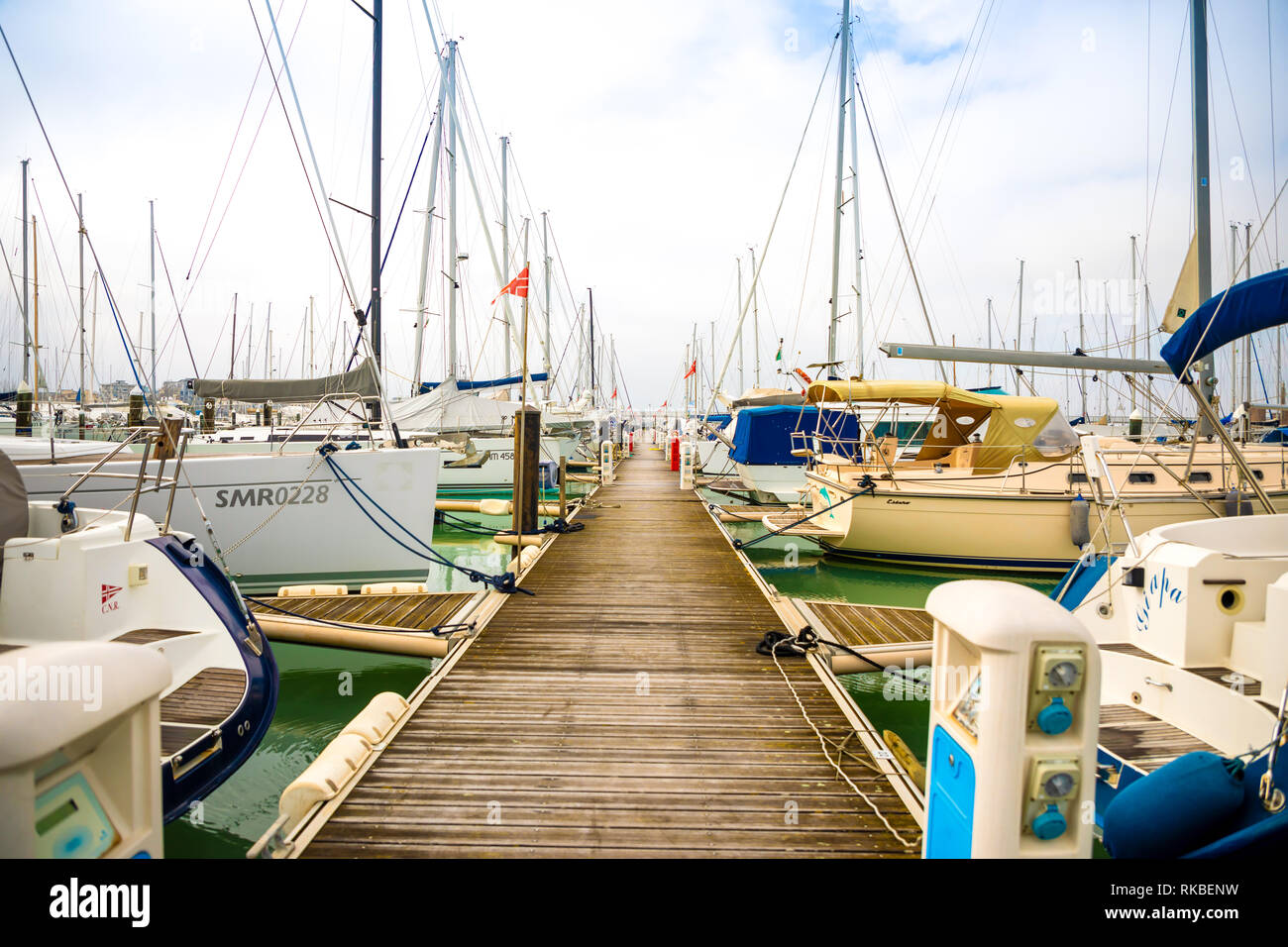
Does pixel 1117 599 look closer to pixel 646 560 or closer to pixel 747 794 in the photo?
pixel 747 794

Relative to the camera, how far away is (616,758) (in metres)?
4.00

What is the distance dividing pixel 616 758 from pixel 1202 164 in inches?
469

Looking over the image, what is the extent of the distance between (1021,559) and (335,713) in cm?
1086

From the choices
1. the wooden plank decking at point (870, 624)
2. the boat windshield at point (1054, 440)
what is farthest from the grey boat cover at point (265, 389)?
the boat windshield at point (1054, 440)

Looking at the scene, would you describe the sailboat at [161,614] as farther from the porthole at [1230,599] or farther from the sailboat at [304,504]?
the porthole at [1230,599]

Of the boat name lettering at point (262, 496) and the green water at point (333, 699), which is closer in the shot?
the green water at point (333, 699)

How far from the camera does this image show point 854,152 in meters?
19.8

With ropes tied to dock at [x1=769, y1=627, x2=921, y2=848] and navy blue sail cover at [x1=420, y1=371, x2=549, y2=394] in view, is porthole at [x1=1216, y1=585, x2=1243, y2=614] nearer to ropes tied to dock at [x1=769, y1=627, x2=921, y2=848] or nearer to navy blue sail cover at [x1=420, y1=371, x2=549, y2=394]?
ropes tied to dock at [x1=769, y1=627, x2=921, y2=848]

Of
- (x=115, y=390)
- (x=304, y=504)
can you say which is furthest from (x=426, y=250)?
(x=115, y=390)

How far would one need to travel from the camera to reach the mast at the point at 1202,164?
31.6 ft

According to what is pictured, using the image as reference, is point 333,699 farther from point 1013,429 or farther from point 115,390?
point 115,390

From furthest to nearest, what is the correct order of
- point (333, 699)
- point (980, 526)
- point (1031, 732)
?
point (980, 526) → point (333, 699) → point (1031, 732)

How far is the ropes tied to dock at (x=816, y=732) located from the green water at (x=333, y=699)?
1.16 metres
